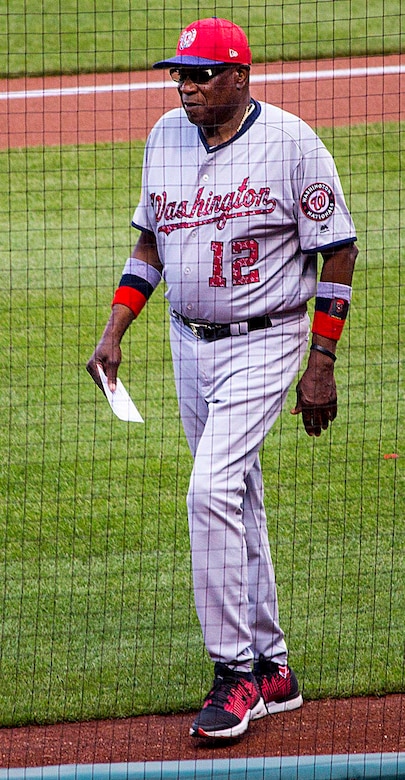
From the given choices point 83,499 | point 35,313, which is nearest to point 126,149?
point 35,313

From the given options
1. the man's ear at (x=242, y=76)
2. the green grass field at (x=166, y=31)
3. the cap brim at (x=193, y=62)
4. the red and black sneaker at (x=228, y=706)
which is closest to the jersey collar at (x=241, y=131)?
the man's ear at (x=242, y=76)

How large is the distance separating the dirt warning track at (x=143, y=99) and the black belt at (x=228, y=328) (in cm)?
804

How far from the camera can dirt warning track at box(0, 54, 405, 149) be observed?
1209cm

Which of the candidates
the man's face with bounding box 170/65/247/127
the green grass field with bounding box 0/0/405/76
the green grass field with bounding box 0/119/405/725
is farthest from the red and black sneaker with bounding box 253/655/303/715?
the green grass field with bounding box 0/0/405/76

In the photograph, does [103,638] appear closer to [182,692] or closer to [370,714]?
[182,692]

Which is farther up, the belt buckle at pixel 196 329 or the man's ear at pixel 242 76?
the man's ear at pixel 242 76

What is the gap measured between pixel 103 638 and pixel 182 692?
0.51m

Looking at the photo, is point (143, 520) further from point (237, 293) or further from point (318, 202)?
point (318, 202)

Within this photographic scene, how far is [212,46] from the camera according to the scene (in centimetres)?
391

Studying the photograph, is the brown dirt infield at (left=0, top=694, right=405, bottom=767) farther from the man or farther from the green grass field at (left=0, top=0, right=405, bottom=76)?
the green grass field at (left=0, top=0, right=405, bottom=76)

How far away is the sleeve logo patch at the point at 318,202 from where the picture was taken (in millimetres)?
3885

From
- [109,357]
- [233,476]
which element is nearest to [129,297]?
[109,357]

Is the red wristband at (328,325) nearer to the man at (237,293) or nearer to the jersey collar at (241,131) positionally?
the man at (237,293)

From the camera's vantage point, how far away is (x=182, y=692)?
434 centimetres
